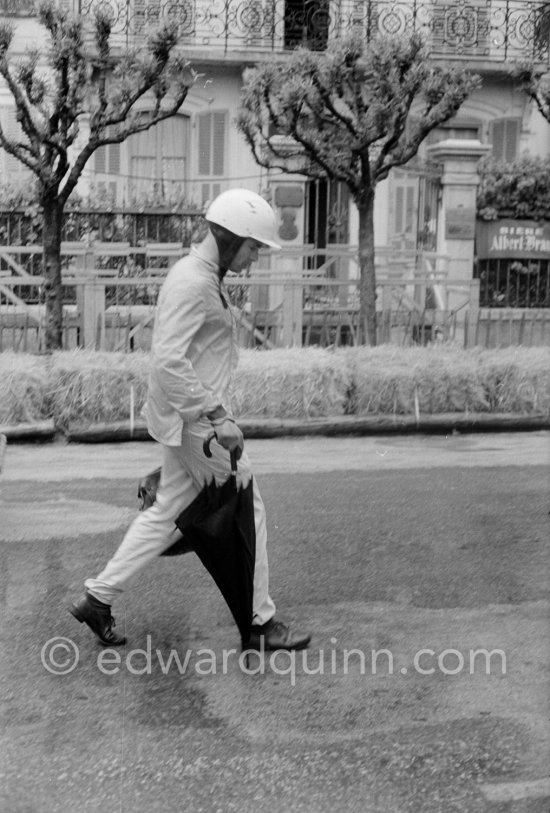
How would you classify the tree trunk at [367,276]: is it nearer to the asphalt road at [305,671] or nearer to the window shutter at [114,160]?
the asphalt road at [305,671]

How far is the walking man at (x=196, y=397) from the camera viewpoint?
489cm

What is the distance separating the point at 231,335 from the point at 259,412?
6111mm

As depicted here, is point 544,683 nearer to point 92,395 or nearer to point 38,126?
point 92,395

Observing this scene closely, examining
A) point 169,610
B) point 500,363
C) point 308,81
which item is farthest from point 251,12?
point 169,610

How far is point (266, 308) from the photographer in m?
14.6

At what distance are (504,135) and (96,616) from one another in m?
21.8

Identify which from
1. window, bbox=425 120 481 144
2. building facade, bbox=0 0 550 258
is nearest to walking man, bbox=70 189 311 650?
building facade, bbox=0 0 550 258

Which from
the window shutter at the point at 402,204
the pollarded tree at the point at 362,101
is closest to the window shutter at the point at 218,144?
the window shutter at the point at 402,204

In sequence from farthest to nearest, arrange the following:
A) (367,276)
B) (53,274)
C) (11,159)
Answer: (11,159) < (367,276) < (53,274)

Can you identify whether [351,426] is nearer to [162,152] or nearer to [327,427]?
[327,427]

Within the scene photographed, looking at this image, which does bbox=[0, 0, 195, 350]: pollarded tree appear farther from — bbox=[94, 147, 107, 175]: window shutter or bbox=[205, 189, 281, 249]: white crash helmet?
bbox=[94, 147, 107, 175]: window shutter

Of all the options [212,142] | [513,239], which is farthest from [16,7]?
[513,239]

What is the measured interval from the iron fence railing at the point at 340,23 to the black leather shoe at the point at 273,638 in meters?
19.7

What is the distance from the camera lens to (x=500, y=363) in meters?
11.9
